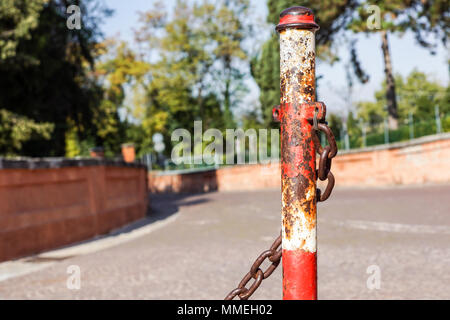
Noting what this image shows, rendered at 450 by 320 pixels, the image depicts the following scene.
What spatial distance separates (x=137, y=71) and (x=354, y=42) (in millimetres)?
21315

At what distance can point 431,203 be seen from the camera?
560 inches

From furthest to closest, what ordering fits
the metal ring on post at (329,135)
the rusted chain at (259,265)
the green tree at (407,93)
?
the green tree at (407,93)
the rusted chain at (259,265)
the metal ring on post at (329,135)

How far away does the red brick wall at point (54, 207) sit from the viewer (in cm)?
930

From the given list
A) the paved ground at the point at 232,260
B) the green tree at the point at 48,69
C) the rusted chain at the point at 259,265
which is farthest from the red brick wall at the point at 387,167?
the rusted chain at the point at 259,265

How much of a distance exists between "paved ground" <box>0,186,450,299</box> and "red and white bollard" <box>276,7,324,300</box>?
344 centimetres

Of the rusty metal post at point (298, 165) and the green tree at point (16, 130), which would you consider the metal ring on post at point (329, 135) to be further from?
the green tree at point (16, 130)

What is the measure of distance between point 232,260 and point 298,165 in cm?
593

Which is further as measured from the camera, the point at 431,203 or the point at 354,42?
the point at 354,42

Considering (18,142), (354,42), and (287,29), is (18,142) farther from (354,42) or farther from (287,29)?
(354,42)

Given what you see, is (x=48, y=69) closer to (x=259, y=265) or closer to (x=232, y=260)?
(x=232, y=260)

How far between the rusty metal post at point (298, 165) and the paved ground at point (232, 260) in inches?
135

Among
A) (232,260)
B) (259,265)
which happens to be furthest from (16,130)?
(259,265)
